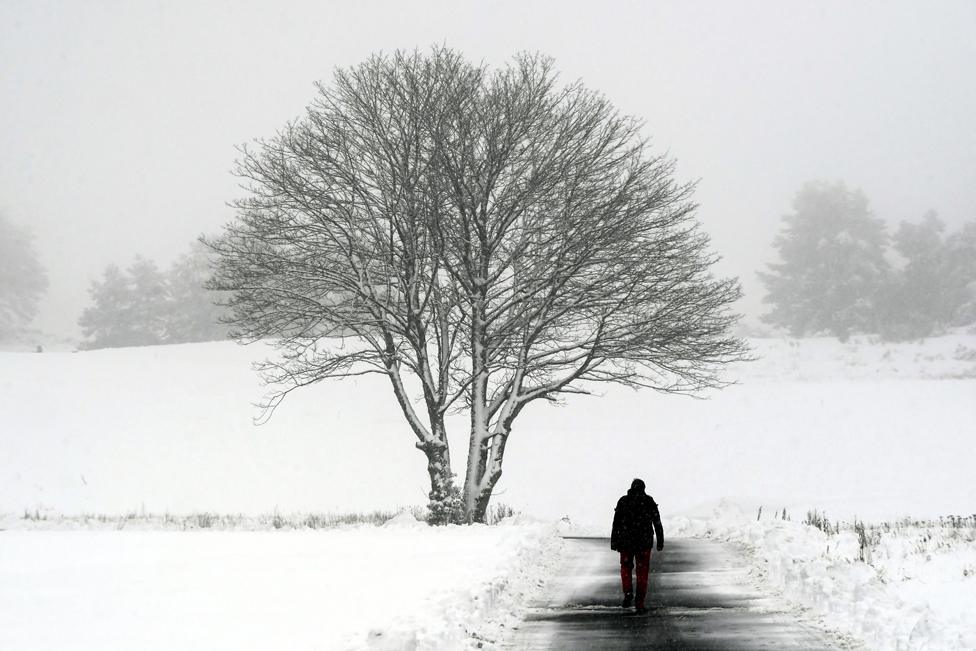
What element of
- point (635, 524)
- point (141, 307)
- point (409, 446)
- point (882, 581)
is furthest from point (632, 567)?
point (141, 307)

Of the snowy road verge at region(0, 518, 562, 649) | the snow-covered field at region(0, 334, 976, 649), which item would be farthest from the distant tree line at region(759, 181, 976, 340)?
the snowy road verge at region(0, 518, 562, 649)

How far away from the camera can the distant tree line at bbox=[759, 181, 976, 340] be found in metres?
65.1

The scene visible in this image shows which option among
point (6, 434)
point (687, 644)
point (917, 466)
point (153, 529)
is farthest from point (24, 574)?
point (917, 466)

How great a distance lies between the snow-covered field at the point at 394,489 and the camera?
365 inches

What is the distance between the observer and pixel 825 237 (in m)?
69.8

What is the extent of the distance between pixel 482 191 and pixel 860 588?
1143 cm

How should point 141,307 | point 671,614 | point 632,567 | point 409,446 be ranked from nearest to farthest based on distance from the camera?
point 671,614
point 632,567
point 409,446
point 141,307

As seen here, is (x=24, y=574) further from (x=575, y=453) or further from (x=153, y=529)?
(x=575, y=453)

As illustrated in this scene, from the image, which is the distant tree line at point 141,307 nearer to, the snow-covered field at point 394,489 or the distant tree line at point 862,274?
the snow-covered field at point 394,489

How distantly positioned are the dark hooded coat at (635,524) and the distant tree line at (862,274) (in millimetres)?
54041

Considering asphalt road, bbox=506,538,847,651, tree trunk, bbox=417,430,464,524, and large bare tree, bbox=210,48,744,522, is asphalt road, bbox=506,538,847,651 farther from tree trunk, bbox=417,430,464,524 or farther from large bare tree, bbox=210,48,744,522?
large bare tree, bbox=210,48,744,522

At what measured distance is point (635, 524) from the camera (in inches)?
456

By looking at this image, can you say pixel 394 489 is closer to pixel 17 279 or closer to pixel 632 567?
pixel 632 567

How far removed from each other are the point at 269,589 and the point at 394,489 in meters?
19.7
